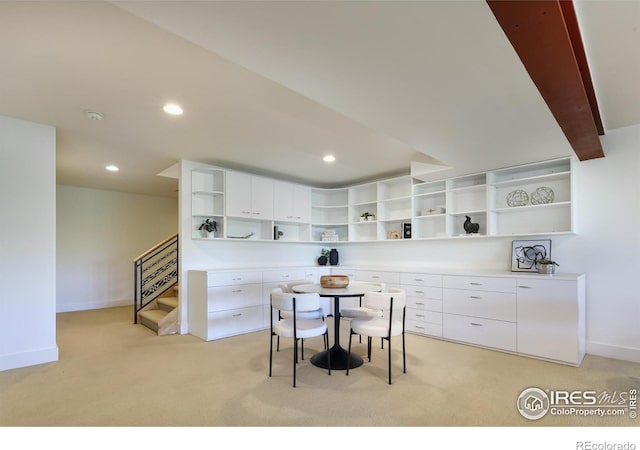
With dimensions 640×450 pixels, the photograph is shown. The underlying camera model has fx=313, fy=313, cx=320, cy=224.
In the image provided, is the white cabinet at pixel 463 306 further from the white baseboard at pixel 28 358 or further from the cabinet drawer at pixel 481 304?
the white baseboard at pixel 28 358

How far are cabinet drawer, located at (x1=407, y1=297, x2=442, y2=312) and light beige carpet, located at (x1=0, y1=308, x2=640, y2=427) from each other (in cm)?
45

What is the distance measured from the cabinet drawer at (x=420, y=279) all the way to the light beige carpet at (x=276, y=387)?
0.75m

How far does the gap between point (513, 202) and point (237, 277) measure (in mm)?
3820

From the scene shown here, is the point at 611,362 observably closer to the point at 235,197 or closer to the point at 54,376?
the point at 235,197

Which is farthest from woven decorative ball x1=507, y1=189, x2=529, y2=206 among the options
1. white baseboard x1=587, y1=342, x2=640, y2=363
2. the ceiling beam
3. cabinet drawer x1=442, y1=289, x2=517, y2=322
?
white baseboard x1=587, y1=342, x2=640, y2=363

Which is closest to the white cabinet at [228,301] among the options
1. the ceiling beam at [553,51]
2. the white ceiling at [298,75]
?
the white ceiling at [298,75]

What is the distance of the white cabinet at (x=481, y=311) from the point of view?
3.50 meters


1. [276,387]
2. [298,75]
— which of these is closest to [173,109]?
[298,75]

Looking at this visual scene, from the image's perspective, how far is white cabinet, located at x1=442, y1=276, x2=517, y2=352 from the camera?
350 cm

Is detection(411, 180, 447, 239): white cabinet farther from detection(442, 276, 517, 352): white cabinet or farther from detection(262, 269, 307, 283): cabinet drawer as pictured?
detection(262, 269, 307, 283): cabinet drawer

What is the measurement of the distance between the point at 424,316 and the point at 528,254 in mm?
1506

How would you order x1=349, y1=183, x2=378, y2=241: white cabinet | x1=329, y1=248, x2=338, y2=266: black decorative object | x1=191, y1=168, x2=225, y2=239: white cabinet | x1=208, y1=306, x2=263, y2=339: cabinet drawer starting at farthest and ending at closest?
x1=329, y1=248, x2=338, y2=266: black decorative object
x1=349, y1=183, x2=378, y2=241: white cabinet
x1=191, y1=168, x2=225, y2=239: white cabinet
x1=208, y1=306, x2=263, y2=339: cabinet drawer

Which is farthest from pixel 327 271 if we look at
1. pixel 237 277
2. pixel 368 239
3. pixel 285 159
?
pixel 285 159
